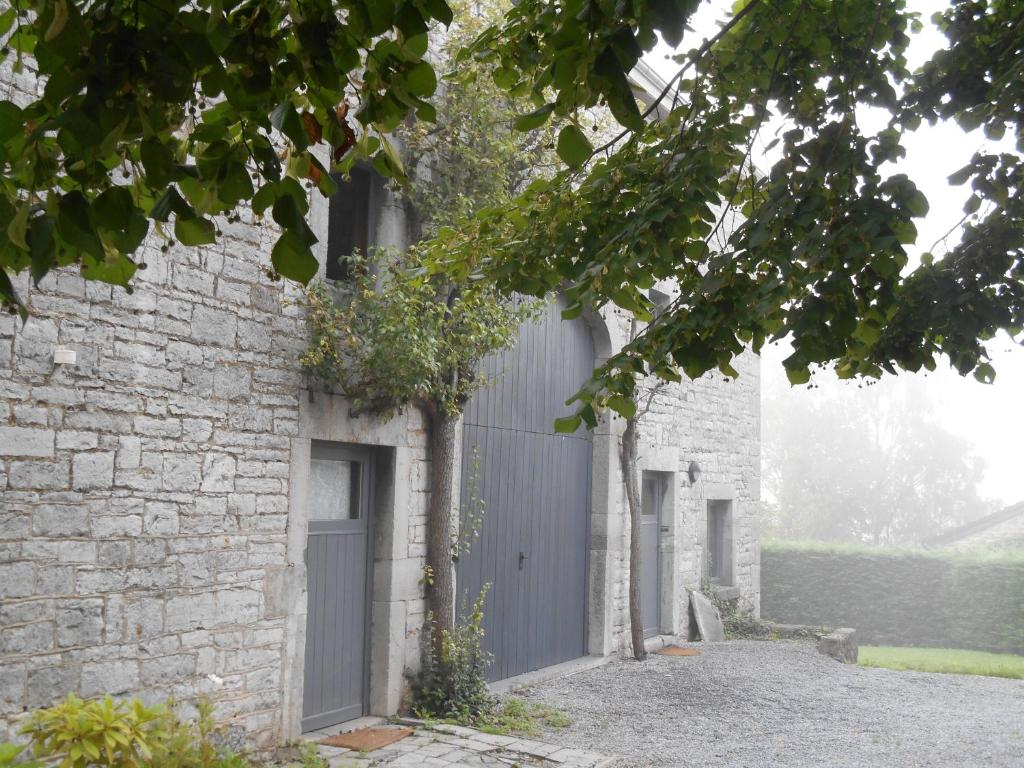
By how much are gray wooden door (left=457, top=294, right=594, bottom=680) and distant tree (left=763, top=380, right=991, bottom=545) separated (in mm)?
35833

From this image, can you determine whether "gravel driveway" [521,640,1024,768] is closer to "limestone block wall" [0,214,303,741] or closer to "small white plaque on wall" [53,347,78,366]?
"limestone block wall" [0,214,303,741]

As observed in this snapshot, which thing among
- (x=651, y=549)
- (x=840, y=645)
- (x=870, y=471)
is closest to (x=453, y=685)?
(x=651, y=549)

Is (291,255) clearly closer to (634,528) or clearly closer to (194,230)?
(194,230)

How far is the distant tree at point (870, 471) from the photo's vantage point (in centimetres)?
4431

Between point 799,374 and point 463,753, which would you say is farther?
point 463,753

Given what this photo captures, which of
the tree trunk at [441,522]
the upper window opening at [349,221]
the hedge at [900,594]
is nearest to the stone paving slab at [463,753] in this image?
the tree trunk at [441,522]

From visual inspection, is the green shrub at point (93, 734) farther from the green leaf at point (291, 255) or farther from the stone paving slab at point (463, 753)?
the green leaf at point (291, 255)

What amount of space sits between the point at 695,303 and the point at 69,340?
124 inches

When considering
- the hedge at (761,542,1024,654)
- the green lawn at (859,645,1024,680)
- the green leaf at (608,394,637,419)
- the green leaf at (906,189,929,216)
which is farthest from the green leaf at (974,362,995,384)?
the hedge at (761,542,1024,654)

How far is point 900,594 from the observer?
58.6 ft

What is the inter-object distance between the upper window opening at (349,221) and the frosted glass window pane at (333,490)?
1.38m

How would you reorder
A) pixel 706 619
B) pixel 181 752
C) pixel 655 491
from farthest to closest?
pixel 706 619 → pixel 655 491 → pixel 181 752

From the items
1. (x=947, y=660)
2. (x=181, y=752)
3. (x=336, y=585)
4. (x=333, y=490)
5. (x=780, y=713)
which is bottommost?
(x=947, y=660)

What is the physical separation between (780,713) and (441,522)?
129 inches
